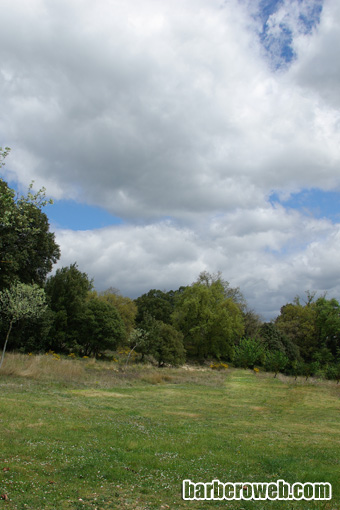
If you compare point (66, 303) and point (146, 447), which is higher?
point (66, 303)

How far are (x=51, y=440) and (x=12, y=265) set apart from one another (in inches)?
1001

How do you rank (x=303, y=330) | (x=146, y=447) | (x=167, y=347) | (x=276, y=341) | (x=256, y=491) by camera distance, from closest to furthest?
(x=256, y=491)
(x=146, y=447)
(x=167, y=347)
(x=276, y=341)
(x=303, y=330)

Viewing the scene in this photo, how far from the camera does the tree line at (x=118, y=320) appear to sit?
3037 centimetres

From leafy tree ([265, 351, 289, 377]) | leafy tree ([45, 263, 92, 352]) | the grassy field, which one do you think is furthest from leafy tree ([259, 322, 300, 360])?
the grassy field

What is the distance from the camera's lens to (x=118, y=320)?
4538 centimetres

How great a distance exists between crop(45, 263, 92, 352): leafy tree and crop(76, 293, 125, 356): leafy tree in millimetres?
700

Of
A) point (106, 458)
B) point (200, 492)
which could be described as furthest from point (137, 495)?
point (106, 458)

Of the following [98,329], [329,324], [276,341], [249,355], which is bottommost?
[249,355]

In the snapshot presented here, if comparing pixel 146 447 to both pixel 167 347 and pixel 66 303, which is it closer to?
pixel 167 347

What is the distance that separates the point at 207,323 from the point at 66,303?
25.5m

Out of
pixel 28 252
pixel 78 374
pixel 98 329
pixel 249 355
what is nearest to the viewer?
pixel 78 374

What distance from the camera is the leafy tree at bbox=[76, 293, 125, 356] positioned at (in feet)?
141

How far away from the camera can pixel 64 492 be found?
647cm

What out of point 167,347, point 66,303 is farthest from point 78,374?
point 66,303
